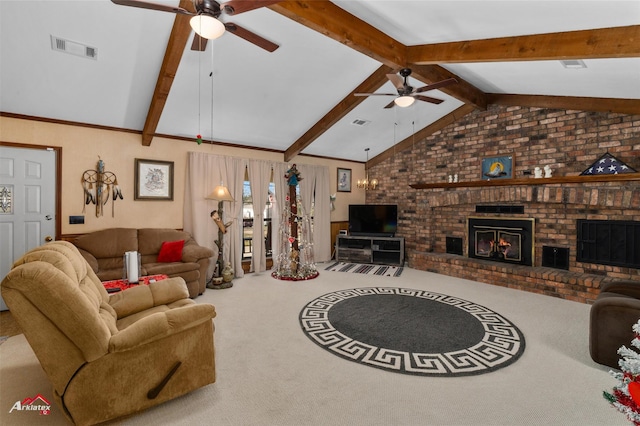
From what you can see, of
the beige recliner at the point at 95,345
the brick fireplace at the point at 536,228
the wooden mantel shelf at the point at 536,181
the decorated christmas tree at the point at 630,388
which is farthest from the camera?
the brick fireplace at the point at 536,228

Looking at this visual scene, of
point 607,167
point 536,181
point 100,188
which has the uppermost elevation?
point 607,167

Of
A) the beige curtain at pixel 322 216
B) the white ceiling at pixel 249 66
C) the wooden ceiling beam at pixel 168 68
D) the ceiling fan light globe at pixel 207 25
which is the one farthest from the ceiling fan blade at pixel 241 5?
the beige curtain at pixel 322 216

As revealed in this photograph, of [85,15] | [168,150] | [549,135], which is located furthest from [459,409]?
[168,150]

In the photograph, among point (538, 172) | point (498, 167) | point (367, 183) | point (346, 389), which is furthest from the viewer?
point (367, 183)

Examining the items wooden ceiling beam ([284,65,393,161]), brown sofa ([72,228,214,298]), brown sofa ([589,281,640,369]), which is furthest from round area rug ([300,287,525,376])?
wooden ceiling beam ([284,65,393,161])

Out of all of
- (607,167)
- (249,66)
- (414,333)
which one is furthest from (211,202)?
(607,167)

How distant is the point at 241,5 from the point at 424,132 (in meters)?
5.54

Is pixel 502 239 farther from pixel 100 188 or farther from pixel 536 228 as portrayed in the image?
pixel 100 188

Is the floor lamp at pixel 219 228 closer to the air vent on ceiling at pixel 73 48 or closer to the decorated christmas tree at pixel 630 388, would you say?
the air vent on ceiling at pixel 73 48

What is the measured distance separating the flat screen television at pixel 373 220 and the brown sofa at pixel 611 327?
444 cm

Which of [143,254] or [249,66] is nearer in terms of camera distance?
[249,66]

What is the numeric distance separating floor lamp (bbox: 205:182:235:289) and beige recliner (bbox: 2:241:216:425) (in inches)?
104

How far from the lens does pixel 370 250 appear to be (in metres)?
6.96

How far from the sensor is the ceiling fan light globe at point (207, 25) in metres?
2.13
